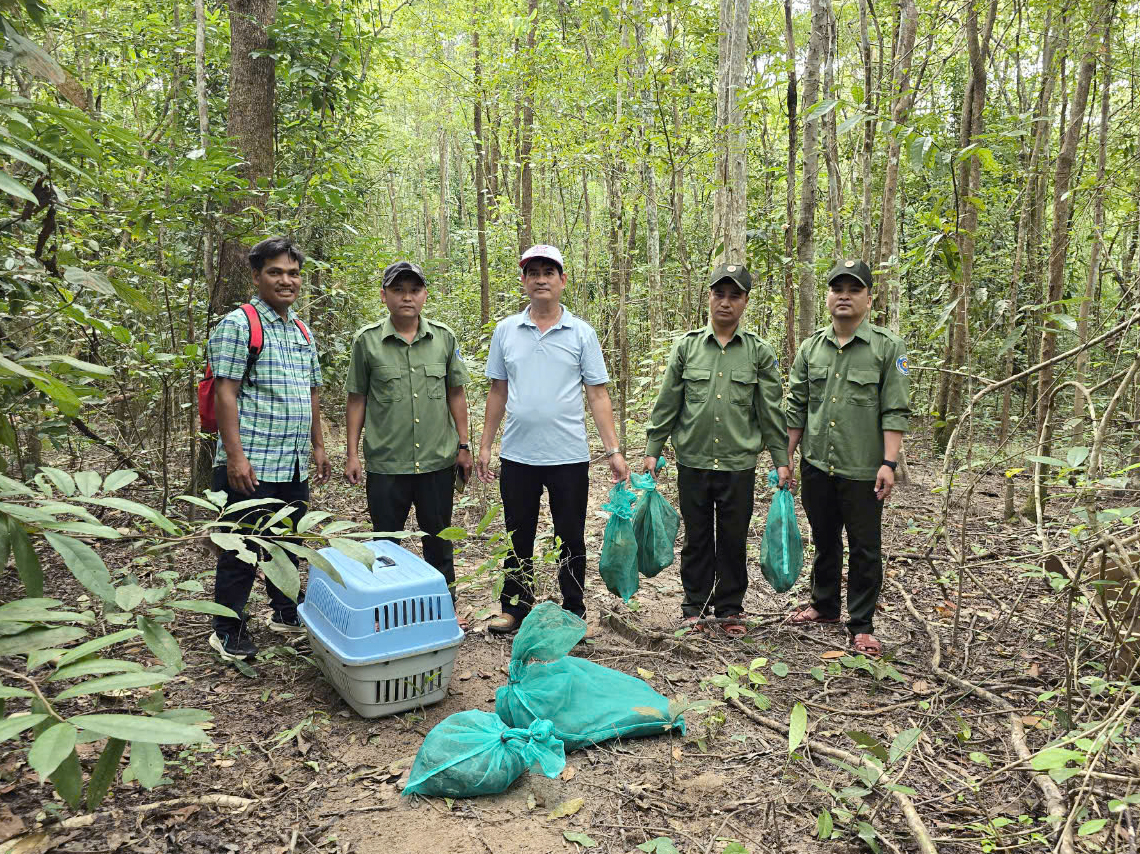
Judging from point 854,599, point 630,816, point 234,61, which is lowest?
point 630,816

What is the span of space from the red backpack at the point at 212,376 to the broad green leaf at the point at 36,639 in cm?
241

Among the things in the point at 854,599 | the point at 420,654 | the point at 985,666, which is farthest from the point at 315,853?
the point at 985,666

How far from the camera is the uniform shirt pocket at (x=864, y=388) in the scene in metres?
3.65

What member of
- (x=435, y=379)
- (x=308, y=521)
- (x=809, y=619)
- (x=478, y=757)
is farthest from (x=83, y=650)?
(x=809, y=619)

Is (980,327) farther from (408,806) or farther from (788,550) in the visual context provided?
(408,806)

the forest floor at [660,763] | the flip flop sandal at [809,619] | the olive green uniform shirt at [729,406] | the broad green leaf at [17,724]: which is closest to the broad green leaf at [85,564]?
the broad green leaf at [17,724]

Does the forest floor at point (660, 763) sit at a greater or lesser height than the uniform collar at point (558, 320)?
lesser

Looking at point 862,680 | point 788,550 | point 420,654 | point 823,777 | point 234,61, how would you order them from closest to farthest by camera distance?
1. point 823,777
2. point 420,654
3. point 862,680
4. point 788,550
5. point 234,61

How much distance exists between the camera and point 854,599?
146 inches

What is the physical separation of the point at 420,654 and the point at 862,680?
6.57 ft

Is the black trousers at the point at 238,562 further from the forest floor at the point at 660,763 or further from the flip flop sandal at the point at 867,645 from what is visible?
the flip flop sandal at the point at 867,645

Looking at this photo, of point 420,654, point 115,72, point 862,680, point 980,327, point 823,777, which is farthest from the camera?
point 980,327

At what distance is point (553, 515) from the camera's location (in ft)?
12.3

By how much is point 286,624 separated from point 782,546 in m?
2.56
